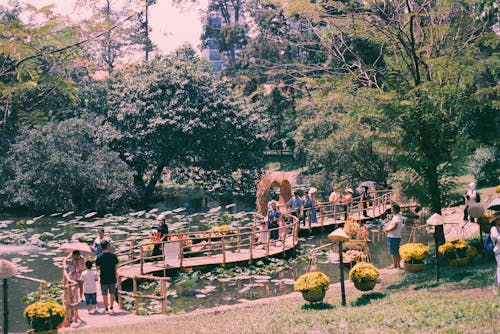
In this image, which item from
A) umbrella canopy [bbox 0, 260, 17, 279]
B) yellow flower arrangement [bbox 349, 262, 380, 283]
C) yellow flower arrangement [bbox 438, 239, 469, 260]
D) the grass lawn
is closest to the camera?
the grass lawn

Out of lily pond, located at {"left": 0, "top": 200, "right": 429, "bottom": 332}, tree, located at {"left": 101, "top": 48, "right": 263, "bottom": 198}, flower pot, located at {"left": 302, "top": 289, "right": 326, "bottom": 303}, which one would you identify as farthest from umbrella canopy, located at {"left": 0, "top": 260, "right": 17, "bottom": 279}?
tree, located at {"left": 101, "top": 48, "right": 263, "bottom": 198}

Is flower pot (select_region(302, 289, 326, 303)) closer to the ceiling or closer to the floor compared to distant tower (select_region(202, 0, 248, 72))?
closer to the floor

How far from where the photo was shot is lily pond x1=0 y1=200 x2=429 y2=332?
16.6 metres

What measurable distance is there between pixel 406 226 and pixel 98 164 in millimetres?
18176

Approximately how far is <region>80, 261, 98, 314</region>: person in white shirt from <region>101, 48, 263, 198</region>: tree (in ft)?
73.9

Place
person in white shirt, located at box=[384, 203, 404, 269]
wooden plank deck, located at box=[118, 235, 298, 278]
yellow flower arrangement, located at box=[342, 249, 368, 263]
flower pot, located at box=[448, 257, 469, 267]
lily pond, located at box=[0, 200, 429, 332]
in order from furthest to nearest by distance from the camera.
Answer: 1. wooden plank deck, located at box=[118, 235, 298, 278]
2. yellow flower arrangement, located at box=[342, 249, 368, 263]
3. lily pond, located at box=[0, 200, 429, 332]
4. person in white shirt, located at box=[384, 203, 404, 269]
5. flower pot, located at box=[448, 257, 469, 267]

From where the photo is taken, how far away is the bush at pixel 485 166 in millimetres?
31797

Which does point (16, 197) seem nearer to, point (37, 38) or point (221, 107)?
point (221, 107)

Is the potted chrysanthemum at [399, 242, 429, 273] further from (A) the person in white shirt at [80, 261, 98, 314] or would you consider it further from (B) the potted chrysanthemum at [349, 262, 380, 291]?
(A) the person in white shirt at [80, 261, 98, 314]

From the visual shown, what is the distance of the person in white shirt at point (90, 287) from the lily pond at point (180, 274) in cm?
134

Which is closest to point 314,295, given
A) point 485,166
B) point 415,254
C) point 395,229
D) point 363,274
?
point 363,274

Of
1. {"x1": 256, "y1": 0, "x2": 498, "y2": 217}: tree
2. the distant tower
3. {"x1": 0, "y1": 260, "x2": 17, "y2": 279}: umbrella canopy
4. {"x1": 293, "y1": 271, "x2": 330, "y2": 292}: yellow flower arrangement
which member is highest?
the distant tower

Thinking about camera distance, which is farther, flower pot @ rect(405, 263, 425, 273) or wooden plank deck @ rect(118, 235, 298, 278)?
wooden plank deck @ rect(118, 235, 298, 278)

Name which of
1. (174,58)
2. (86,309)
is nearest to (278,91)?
(174,58)
